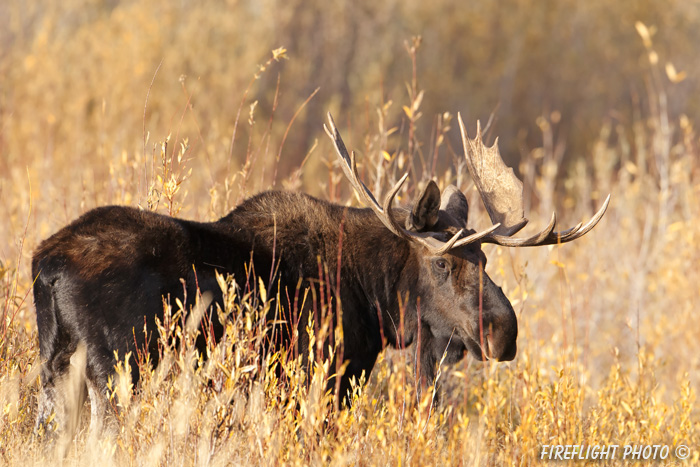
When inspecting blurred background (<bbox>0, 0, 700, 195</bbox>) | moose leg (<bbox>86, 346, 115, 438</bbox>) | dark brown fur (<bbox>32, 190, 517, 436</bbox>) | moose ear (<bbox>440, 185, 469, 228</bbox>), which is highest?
blurred background (<bbox>0, 0, 700, 195</bbox>)

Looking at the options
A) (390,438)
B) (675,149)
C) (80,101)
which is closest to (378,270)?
(390,438)

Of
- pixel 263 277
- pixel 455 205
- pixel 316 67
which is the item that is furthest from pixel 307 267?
pixel 316 67

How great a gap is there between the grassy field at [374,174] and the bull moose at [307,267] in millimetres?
212

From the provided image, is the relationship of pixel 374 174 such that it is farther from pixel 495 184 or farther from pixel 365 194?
pixel 365 194

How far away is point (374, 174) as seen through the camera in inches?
254

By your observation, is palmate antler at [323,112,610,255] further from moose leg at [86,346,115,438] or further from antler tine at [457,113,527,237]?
moose leg at [86,346,115,438]

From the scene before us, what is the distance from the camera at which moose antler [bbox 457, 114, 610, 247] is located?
432 centimetres

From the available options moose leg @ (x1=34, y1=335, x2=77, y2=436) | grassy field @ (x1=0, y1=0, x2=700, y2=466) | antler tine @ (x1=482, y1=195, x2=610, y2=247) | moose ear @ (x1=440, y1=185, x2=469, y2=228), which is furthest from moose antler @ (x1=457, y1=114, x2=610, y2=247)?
moose leg @ (x1=34, y1=335, x2=77, y2=436)

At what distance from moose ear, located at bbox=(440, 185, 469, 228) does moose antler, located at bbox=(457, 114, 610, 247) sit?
12 centimetres

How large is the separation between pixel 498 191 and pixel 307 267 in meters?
1.26

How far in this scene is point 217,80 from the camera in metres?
13.7

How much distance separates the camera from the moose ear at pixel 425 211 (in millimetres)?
4031

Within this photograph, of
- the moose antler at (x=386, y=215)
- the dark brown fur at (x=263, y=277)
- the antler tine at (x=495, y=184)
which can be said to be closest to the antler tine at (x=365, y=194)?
the moose antler at (x=386, y=215)

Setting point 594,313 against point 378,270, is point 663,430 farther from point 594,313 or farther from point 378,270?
point 594,313
